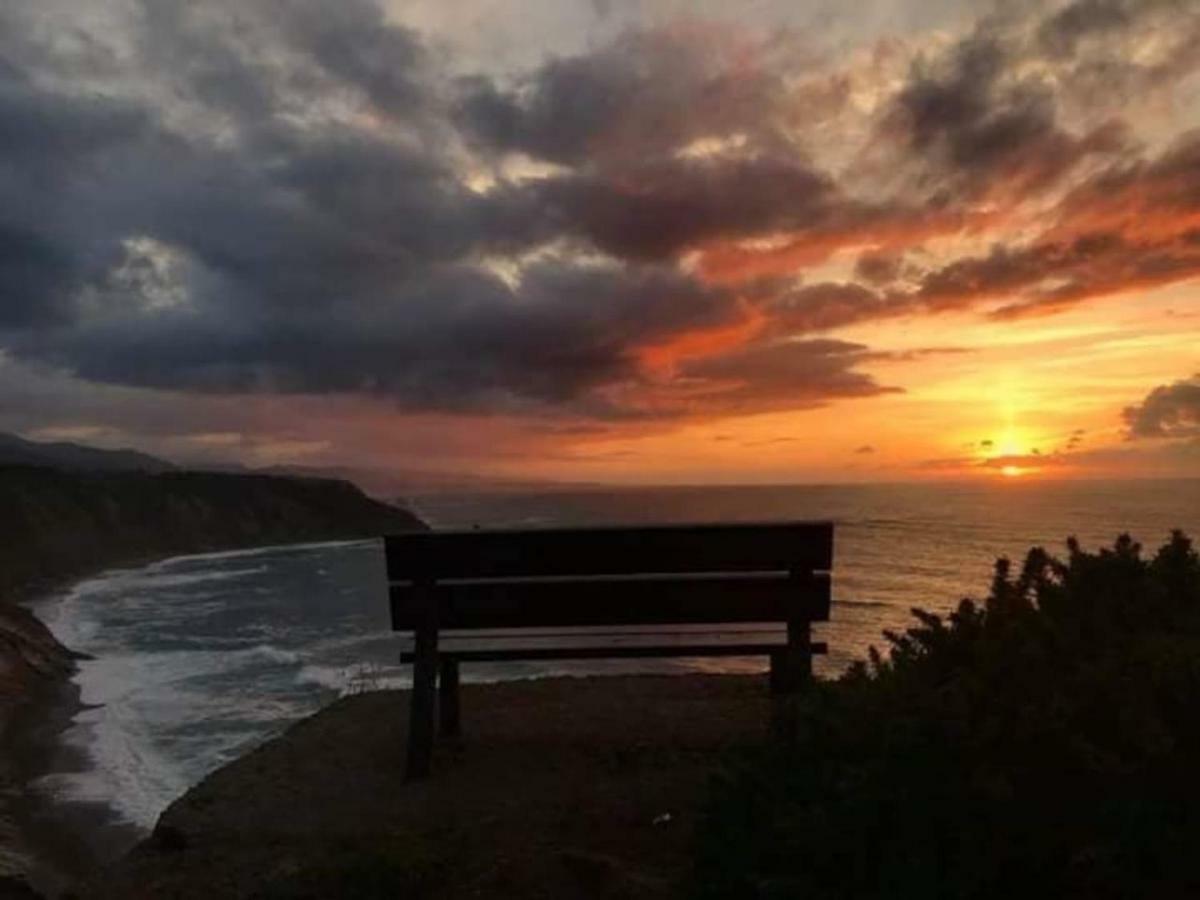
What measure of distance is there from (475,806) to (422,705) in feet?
3.23

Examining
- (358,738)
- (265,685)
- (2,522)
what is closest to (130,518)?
(2,522)

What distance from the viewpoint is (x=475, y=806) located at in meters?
6.04

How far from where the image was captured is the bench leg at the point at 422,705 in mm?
6645

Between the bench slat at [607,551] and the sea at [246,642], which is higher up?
the bench slat at [607,551]

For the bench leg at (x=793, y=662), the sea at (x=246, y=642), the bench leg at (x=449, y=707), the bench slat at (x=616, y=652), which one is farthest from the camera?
the sea at (x=246, y=642)

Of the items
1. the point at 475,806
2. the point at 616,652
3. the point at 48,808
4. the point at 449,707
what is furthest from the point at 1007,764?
the point at 48,808

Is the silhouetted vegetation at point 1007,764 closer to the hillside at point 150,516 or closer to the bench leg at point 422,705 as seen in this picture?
the bench leg at point 422,705

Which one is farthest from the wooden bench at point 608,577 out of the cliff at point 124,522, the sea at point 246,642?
the cliff at point 124,522

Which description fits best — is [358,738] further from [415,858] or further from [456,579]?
[415,858]

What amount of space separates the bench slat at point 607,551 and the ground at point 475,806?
1.11m

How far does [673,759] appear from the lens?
21.8ft

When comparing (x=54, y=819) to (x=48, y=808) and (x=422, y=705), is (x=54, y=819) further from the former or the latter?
(x=422, y=705)

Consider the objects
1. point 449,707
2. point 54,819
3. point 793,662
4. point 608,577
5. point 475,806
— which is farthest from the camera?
point 54,819

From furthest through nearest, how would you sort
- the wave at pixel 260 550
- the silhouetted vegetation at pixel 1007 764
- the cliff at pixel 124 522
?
the wave at pixel 260 550, the cliff at pixel 124 522, the silhouetted vegetation at pixel 1007 764
